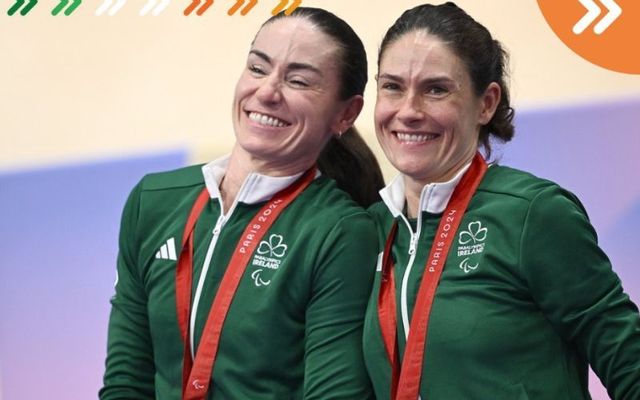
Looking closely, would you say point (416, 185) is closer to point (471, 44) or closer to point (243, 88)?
point (471, 44)

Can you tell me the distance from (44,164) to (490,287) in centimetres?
180

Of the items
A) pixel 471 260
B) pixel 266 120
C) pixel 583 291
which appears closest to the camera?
pixel 583 291

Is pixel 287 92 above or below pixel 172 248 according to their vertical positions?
above

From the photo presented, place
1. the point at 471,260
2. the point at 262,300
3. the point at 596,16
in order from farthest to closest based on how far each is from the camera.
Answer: the point at 596,16
the point at 262,300
the point at 471,260

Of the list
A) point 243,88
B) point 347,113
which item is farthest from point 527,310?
point 243,88

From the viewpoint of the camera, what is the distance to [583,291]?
2062 mm

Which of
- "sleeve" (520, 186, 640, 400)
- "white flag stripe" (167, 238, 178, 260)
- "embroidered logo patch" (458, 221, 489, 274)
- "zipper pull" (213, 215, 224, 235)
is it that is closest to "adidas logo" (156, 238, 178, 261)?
"white flag stripe" (167, 238, 178, 260)

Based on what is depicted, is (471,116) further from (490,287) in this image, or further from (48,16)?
(48,16)

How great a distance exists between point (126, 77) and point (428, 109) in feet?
4.47

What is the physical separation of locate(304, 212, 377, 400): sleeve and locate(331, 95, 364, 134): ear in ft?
0.86

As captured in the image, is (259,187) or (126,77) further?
(126,77)

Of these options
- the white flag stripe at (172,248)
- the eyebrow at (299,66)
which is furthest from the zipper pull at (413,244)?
the white flag stripe at (172,248)

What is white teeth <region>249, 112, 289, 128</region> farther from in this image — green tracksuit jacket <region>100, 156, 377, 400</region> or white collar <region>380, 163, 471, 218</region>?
white collar <region>380, 163, 471, 218</region>

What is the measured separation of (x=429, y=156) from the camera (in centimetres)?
228
